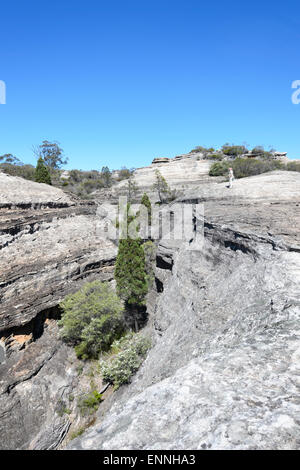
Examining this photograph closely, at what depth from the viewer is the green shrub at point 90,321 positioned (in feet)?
39.6

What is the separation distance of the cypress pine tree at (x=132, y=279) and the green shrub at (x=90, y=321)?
127 cm

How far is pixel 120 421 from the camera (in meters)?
2.62

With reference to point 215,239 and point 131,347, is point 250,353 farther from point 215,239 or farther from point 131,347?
point 131,347

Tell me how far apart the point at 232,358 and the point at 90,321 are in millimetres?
10587

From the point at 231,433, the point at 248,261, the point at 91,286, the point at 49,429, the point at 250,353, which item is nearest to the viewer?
the point at 231,433

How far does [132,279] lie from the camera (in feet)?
47.7

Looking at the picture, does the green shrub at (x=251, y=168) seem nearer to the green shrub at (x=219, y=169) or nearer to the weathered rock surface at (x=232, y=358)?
the green shrub at (x=219, y=169)

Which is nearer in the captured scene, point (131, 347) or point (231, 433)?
point (231, 433)

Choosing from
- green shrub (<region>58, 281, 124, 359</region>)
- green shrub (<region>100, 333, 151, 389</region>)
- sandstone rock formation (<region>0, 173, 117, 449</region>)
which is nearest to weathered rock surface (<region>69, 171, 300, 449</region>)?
green shrub (<region>100, 333, 151, 389</region>)

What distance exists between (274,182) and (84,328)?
12919 millimetres

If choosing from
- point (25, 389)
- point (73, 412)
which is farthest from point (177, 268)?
point (25, 389)

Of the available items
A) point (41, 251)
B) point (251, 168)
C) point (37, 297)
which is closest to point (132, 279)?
point (37, 297)

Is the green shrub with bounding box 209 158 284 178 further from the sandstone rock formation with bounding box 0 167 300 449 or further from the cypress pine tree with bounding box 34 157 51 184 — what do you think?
the cypress pine tree with bounding box 34 157 51 184

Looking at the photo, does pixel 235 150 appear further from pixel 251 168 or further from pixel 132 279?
pixel 132 279
